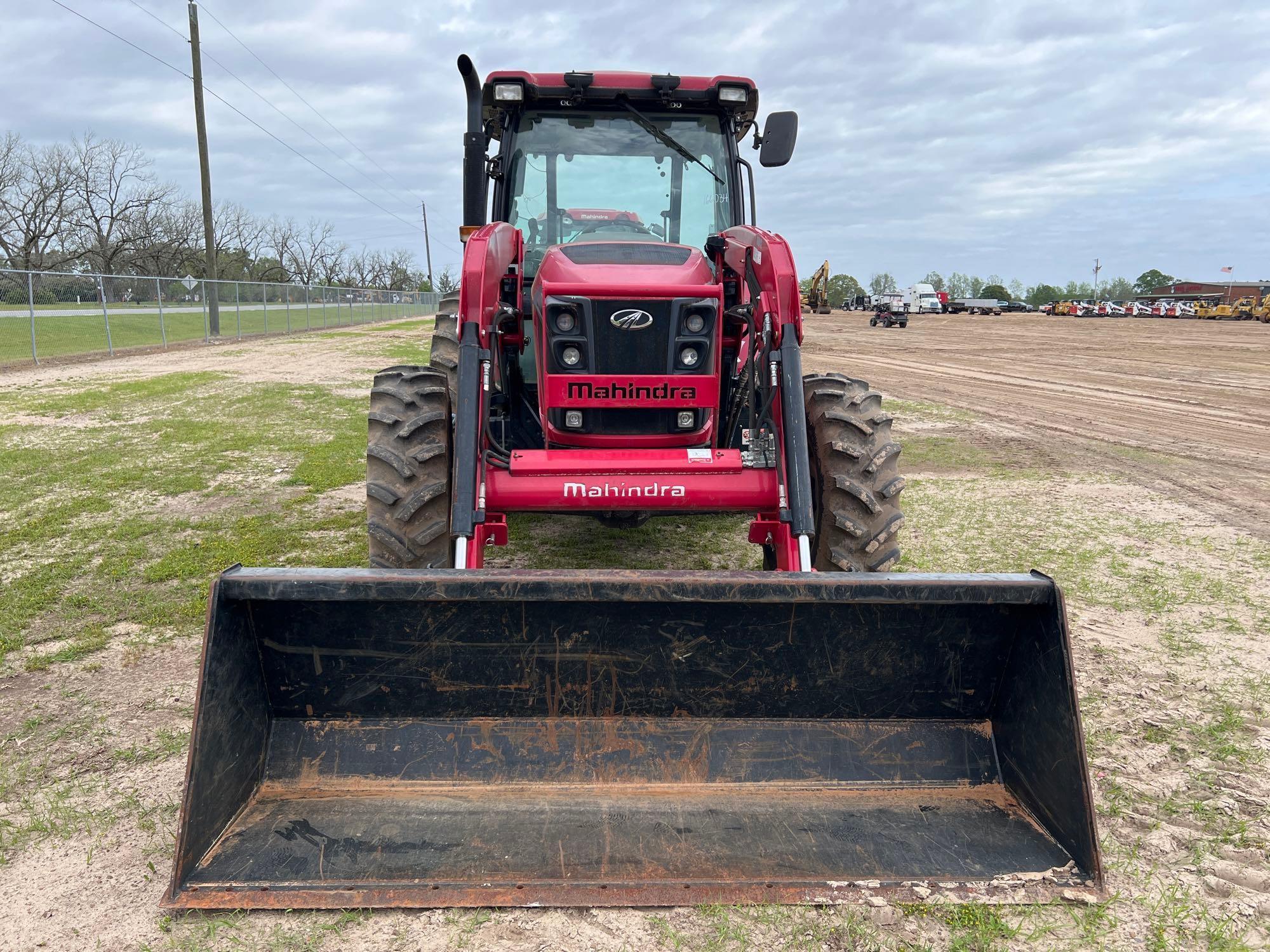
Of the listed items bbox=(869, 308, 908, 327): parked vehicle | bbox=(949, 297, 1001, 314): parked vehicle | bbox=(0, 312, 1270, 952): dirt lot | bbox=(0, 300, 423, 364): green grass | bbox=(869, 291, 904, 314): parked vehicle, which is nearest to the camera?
bbox=(0, 312, 1270, 952): dirt lot

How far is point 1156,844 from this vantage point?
8.75 feet

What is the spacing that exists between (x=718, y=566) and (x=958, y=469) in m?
4.05

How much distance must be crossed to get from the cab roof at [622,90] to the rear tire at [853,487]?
1.95 m

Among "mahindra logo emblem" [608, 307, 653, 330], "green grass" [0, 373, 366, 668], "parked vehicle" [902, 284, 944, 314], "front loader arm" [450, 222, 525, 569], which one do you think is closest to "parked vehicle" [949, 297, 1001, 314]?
"parked vehicle" [902, 284, 944, 314]

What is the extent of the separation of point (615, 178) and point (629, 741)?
334 cm

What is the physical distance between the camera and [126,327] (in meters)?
21.8

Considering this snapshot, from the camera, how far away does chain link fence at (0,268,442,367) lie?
17.4m

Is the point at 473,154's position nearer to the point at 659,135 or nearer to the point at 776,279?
the point at 659,135

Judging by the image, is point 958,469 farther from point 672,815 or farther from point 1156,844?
point 672,815

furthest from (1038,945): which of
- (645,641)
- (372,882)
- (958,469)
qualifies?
(958,469)

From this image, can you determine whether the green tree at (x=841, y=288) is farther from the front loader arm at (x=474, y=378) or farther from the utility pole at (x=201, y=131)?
the front loader arm at (x=474, y=378)

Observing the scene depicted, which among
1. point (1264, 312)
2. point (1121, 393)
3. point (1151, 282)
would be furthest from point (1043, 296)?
point (1121, 393)

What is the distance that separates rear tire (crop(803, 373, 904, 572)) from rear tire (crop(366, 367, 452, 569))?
5.55ft

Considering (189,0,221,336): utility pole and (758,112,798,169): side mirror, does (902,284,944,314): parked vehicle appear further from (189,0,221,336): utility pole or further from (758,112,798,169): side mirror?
(758,112,798,169): side mirror
